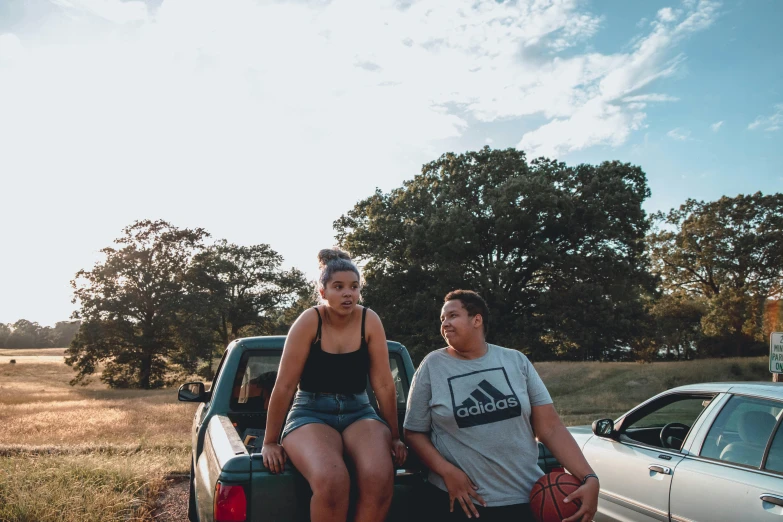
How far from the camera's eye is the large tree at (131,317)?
39.0 metres

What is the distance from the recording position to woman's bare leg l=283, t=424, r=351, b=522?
2582 mm

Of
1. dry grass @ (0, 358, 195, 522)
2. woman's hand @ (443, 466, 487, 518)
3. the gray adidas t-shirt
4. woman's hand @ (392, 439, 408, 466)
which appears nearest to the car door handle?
the gray adidas t-shirt

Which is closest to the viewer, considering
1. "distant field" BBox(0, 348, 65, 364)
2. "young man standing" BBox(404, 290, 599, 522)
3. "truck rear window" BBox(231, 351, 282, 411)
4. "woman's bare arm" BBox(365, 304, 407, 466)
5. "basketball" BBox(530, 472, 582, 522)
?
"basketball" BBox(530, 472, 582, 522)

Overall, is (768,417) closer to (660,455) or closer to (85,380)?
(660,455)

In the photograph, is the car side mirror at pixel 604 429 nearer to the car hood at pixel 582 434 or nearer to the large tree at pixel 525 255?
the car hood at pixel 582 434

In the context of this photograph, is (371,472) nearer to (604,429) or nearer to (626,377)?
(604,429)

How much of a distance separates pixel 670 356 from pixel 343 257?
46.6 m

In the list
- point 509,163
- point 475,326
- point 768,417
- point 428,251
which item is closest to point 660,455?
point 768,417

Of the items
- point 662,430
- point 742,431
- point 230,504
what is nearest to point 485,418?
point 230,504

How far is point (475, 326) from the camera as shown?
3236 millimetres

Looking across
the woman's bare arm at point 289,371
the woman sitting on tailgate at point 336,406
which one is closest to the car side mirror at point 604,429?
the woman sitting on tailgate at point 336,406

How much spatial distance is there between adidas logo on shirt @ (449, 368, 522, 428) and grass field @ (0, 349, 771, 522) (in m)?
4.22

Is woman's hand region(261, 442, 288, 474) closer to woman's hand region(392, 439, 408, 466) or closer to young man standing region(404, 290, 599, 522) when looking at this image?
woman's hand region(392, 439, 408, 466)

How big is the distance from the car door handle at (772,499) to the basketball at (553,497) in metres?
1.51
